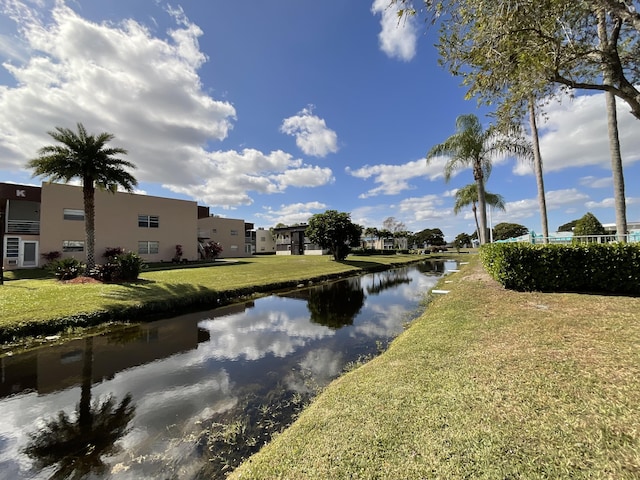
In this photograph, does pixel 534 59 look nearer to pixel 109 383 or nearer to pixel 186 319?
pixel 109 383

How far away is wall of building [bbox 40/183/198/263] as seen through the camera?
71.8ft

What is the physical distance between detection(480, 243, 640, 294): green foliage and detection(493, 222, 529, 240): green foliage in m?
74.8

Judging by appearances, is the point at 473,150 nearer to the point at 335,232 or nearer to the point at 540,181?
the point at 540,181

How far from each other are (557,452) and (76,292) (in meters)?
15.9

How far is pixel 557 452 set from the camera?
8.63 ft

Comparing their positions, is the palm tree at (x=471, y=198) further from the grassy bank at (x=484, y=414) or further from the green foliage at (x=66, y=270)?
the green foliage at (x=66, y=270)

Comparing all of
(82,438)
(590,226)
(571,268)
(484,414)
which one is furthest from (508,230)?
(82,438)

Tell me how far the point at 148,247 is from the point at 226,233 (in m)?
16.0

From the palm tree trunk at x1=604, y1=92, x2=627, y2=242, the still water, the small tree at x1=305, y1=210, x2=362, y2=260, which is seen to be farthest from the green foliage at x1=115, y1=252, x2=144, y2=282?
the palm tree trunk at x1=604, y1=92, x2=627, y2=242

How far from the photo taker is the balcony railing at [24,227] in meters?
21.1

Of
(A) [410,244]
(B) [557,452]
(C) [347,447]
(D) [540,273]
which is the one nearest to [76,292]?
(C) [347,447]

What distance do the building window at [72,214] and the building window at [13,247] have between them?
10.9 ft

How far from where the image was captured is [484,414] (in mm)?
3305

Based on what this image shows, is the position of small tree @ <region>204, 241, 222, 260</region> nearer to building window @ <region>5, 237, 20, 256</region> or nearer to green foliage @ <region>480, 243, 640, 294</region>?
building window @ <region>5, 237, 20, 256</region>
